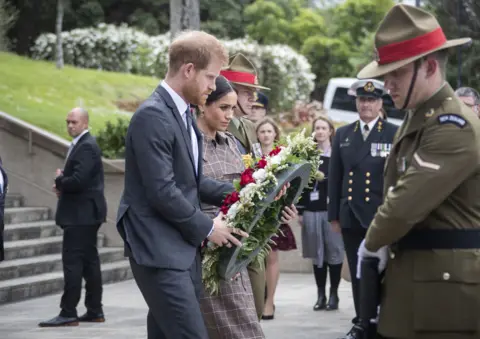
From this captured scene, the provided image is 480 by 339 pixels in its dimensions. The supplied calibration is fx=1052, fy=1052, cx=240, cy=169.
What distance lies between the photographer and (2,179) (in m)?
8.41

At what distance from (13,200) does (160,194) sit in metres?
9.92

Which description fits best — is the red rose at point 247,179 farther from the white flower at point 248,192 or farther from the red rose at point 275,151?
the red rose at point 275,151

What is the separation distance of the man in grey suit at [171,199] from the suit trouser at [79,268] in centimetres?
500

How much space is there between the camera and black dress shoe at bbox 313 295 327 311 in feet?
36.5

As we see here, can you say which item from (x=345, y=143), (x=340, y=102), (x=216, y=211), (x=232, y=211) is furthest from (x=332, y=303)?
(x=340, y=102)

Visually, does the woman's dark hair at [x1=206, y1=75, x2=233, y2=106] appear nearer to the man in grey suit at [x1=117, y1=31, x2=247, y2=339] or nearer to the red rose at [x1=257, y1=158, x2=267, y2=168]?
the red rose at [x1=257, y1=158, x2=267, y2=168]

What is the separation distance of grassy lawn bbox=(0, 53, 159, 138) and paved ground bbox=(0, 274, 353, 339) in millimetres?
5791

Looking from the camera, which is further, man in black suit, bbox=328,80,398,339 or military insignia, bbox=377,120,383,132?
military insignia, bbox=377,120,383,132

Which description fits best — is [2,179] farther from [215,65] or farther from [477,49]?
[477,49]

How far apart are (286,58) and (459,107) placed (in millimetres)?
25447

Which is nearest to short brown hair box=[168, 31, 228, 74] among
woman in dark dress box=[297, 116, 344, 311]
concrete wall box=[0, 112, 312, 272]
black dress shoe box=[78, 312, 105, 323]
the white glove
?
the white glove

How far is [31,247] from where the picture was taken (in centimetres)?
1293

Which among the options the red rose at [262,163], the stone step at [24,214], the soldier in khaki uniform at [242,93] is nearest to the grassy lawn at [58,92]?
the stone step at [24,214]

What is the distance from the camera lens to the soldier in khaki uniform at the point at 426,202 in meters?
4.30
